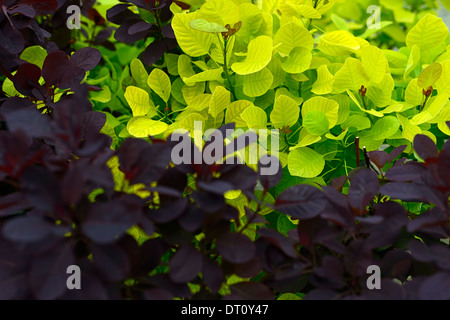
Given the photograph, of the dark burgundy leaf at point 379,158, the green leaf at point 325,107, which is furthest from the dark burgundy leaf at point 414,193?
the green leaf at point 325,107

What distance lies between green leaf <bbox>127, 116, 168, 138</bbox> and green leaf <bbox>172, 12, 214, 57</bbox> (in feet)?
0.51

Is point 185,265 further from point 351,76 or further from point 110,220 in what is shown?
point 351,76

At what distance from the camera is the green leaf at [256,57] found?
90 centimetres

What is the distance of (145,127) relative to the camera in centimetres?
93

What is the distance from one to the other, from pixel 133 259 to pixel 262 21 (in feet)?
1.94

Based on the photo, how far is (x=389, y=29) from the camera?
1445mm

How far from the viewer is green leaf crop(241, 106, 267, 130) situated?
2.89ft

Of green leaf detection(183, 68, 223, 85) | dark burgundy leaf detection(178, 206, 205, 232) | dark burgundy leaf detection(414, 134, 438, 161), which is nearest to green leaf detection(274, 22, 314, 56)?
green leaf detection(183, 68, 223, 85)

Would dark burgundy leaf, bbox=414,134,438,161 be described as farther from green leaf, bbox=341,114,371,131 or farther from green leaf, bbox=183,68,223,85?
green leaf, bbox=183,68,223,85

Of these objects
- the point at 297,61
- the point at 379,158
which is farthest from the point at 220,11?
the point at 379,158

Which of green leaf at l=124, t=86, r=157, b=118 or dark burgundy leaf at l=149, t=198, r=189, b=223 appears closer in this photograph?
dark burgundy leaf at l=149, t=198, r=189, b=223

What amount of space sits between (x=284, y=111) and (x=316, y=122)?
60 millimetres

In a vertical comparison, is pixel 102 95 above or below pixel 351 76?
below
